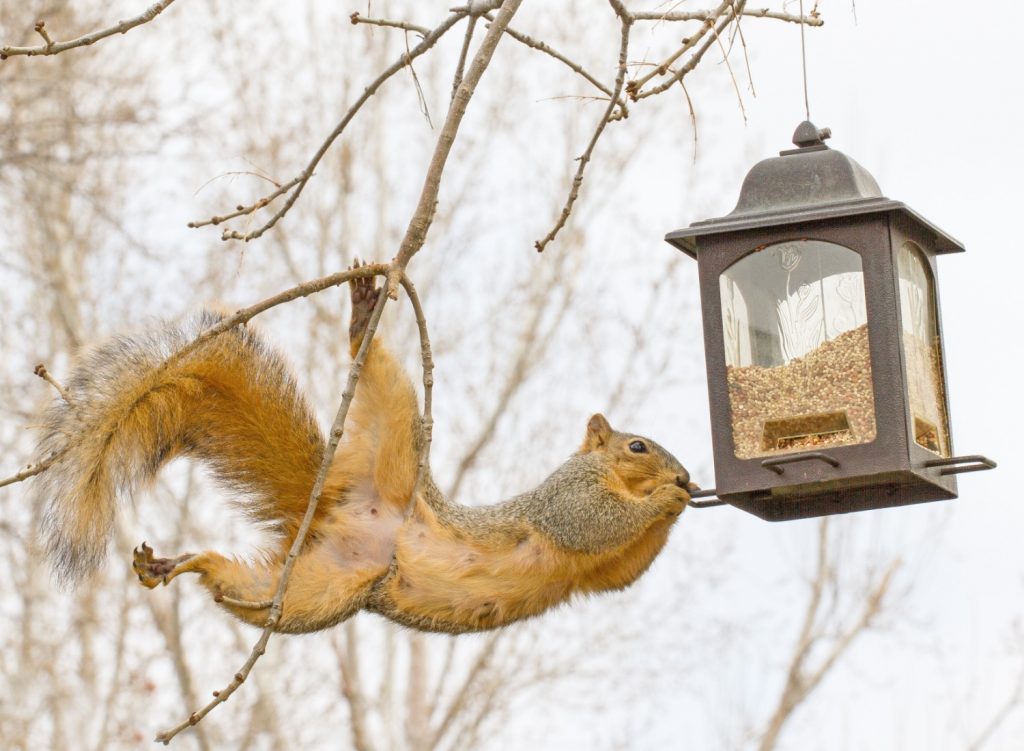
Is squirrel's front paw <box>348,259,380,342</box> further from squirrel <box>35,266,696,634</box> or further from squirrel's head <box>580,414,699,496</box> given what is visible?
squirrel's head <box>580,414,699,496</box>

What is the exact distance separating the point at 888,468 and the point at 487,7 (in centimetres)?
110

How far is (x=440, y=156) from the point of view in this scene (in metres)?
2.89

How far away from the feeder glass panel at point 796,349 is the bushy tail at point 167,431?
1.19 metres

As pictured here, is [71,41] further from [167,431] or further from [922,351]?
[922,351]

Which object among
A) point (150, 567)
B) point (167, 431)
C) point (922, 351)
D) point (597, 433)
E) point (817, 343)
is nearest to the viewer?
point (817, 343)

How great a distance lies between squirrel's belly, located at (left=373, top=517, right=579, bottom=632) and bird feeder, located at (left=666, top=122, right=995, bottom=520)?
0.76m

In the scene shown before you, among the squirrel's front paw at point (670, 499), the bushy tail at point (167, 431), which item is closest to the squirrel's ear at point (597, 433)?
the squirrel's front paw at point (670, 499)

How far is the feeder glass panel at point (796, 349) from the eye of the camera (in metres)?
3.30

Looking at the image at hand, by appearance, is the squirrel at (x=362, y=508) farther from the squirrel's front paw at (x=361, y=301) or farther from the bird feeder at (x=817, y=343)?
the bird feeder at (x=817, y=343)

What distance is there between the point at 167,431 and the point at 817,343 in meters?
1.48

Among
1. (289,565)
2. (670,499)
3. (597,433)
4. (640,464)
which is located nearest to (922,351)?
(670,499)

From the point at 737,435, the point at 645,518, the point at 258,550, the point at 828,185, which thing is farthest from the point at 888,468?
the point at 258,550

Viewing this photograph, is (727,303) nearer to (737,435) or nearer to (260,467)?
(737,435)

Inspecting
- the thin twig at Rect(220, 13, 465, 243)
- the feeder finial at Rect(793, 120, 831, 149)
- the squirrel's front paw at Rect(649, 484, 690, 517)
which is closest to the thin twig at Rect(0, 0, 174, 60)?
the thin twig at Rect(220, 13, 465, 243)
